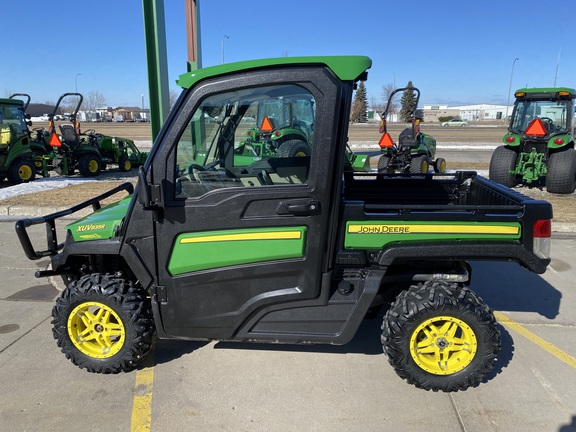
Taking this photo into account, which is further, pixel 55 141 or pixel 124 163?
pixel 124 163

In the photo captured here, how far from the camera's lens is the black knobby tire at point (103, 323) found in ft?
9.75

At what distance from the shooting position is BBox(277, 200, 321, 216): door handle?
8.63ft

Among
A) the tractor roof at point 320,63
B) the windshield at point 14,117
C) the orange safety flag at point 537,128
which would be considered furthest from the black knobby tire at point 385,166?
the windshield at point 14,117

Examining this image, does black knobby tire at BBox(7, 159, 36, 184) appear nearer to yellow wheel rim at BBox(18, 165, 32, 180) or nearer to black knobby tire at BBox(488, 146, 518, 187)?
yellow wheel rim at BBox(18, 165, 32, 180)

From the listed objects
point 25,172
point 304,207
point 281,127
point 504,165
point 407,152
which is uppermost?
point 281,127

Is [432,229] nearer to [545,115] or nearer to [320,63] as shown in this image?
[320,63]

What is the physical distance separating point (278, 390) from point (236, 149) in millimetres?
1722

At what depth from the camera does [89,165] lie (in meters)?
12.8

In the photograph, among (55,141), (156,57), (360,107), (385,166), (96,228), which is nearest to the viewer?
(96,228)

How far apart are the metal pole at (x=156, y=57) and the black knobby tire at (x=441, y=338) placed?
232 inches

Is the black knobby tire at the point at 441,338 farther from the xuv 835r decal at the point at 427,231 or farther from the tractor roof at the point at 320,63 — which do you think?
the tractor roof at the point at 320,63

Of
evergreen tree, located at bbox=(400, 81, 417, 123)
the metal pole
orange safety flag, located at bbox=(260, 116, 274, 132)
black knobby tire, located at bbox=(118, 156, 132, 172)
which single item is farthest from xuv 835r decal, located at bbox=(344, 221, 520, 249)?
black knobby tire, located at bbox=(118, 156, 132, 172)

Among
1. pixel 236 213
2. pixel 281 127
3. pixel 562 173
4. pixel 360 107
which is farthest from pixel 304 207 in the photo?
pixel 360 107

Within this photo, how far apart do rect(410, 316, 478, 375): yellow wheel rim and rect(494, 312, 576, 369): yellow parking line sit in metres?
0.98
